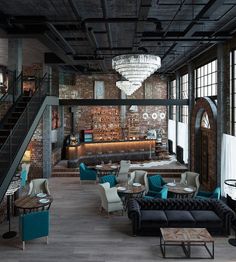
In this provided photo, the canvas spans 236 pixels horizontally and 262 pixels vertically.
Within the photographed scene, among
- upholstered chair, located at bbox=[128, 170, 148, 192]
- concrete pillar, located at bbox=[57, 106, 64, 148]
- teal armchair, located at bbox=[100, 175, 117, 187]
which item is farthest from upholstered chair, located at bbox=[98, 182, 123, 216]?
concrete pillar, located at bbox=[57, 106, 64, 148]

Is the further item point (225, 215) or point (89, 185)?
point (89, 185)

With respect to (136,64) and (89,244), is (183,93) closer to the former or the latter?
(136,64)

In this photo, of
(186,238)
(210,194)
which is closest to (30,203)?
(186,238)

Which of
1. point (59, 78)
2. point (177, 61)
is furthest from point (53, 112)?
point (177, 61)

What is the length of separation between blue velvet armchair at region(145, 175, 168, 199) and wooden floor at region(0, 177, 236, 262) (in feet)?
4.11

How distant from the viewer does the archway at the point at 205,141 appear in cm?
1134

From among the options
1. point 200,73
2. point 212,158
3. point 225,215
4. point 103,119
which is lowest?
point 225,215

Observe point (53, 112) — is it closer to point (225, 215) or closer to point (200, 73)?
point (200, 73)

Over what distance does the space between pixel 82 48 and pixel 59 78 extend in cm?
644

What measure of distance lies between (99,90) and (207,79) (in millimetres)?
8624

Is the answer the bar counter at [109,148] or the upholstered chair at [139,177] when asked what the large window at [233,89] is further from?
the bar counter at [109,148]

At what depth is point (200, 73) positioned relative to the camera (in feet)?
45.2

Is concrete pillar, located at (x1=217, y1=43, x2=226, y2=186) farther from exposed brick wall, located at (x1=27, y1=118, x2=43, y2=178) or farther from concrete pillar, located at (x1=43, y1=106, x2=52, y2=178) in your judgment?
exposed brick wall, located at (x1=27, y1=118, x2=43, y2=178)

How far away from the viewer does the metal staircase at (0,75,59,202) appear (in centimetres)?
701
